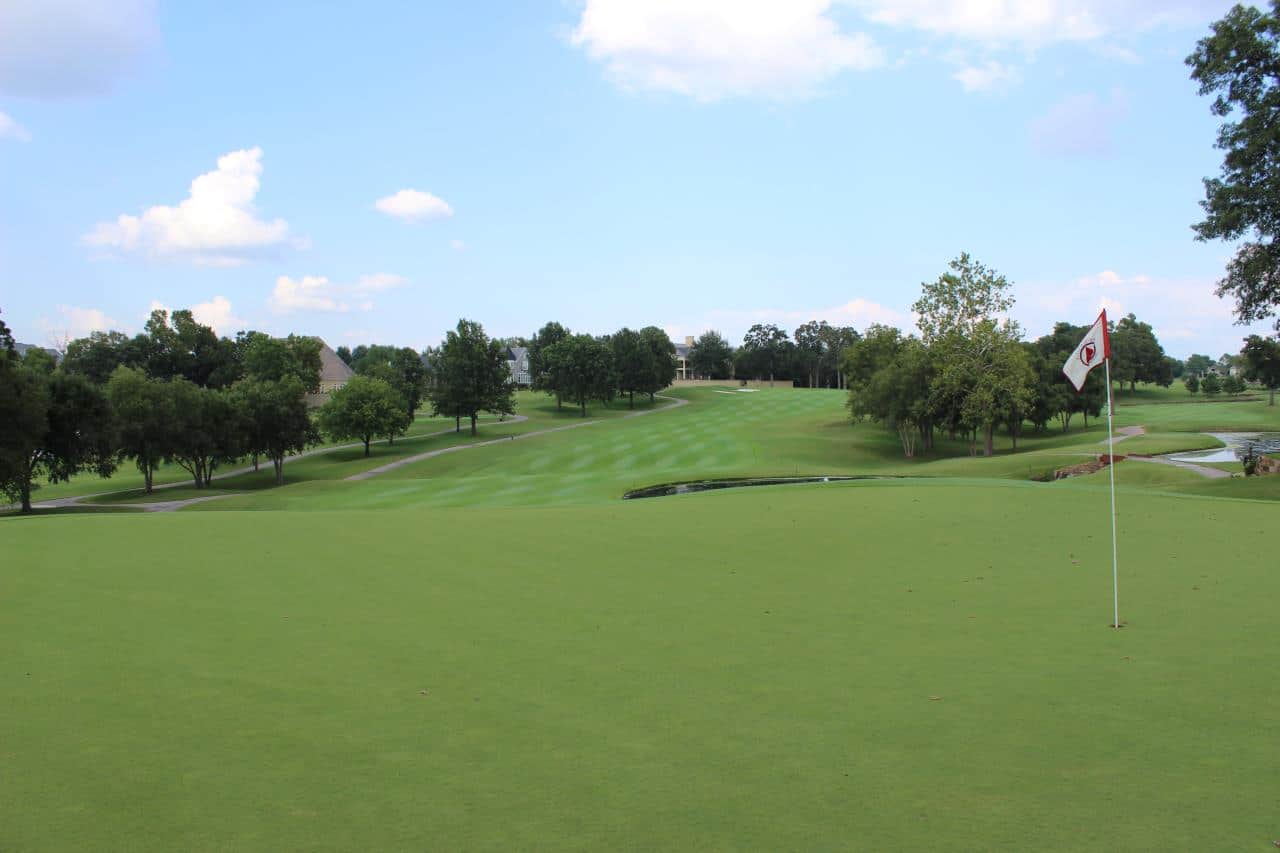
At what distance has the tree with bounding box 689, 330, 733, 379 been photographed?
568 feet

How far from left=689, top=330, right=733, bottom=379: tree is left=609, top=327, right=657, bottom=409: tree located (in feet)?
184

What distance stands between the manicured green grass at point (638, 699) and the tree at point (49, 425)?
2703 centimetres

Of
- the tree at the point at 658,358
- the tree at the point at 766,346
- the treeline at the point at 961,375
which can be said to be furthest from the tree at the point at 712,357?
the treeline at the point at 961,375

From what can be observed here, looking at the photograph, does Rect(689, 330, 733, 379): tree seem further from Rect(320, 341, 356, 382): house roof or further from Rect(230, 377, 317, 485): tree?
Rect(230, 377, 317, 485): tree

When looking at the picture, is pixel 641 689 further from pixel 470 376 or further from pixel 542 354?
pixel 542 354

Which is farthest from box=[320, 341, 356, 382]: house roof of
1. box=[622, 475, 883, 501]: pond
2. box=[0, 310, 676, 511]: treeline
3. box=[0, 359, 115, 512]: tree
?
box=[622, 475, 883, 501]: pond

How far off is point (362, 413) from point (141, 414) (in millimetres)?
18781

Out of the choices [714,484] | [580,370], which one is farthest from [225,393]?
[580,370]

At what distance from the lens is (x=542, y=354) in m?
115

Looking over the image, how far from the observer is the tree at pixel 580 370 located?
4122 inches

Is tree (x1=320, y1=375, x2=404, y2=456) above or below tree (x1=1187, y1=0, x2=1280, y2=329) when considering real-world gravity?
below

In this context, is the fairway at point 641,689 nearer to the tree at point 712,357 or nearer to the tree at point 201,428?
the tree at point 201,428

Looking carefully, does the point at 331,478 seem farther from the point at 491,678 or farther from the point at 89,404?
the point at 491,678

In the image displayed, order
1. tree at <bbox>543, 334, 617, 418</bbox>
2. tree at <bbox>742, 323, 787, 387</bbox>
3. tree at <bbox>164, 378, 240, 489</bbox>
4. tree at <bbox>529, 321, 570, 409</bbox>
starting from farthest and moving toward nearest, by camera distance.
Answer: tree at <bbox>742, 323, 787, 387</bbox>
tree at <bbox>529, 321, 570, 409</bbox>
tree at <bbox>543, 334, 617, 418</bbox>
tree at <bbox>164, 378, 240, 489</bbox>
